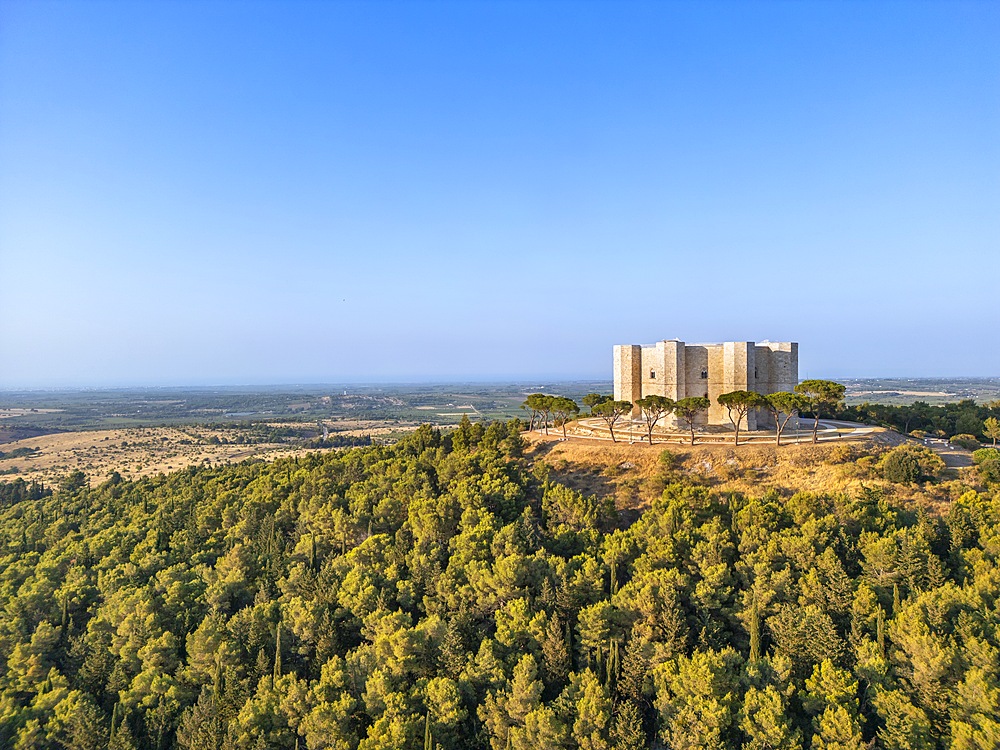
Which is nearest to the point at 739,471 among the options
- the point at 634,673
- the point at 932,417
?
the point at 634,673

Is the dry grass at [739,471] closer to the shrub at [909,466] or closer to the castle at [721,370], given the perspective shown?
the shrub at [909,466]

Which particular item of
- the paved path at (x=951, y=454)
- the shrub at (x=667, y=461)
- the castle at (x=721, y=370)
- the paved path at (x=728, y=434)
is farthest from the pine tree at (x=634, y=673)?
the paved path at (x=951, y=454)

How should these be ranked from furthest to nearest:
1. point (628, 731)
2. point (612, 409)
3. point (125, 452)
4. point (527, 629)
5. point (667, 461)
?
point (125, 452) → point (612, 409) → point (667, 461) → point (527, 629) → point (628, 731)

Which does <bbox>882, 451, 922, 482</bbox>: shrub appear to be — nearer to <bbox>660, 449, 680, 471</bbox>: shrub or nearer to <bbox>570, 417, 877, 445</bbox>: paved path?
<bbox>570, 417, 877, 445</bbox>: paved path

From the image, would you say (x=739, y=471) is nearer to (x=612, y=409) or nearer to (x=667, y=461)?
(x=667, y=461)

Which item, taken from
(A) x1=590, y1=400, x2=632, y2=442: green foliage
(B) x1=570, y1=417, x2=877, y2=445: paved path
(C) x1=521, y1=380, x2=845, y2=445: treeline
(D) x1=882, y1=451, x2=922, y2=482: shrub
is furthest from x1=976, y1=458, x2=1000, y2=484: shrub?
(A) x1=590, y1=400, x2=632, y2=442: green foliage

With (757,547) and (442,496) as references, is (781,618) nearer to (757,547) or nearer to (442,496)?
(757,547)
